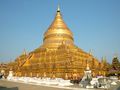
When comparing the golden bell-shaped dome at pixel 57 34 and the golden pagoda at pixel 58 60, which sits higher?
the golden bell-shaped dome at pixel 57 34

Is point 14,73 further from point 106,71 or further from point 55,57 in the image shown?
point 106,71

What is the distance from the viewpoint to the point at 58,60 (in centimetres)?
3366

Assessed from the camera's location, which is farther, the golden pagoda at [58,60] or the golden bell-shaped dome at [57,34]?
the golden bell-shaped dome at [57,34]

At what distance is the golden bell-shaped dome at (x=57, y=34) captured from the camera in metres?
42.1

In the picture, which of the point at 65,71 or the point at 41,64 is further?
the point at 41,64

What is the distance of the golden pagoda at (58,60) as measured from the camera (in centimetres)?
3095

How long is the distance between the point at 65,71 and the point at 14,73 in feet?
41.4

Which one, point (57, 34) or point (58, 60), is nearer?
point (58, 60)

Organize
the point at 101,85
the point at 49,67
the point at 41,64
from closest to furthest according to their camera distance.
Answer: the point at 101,85 → the point at 49,67 → the point at 41,64

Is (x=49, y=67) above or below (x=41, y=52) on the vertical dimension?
below

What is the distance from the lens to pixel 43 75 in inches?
1318

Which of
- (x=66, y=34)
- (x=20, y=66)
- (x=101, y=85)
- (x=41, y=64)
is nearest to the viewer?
(x=101, y=85)

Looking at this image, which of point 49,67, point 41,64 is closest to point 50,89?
point 49,67

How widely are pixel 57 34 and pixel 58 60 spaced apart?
10501 millimetres
